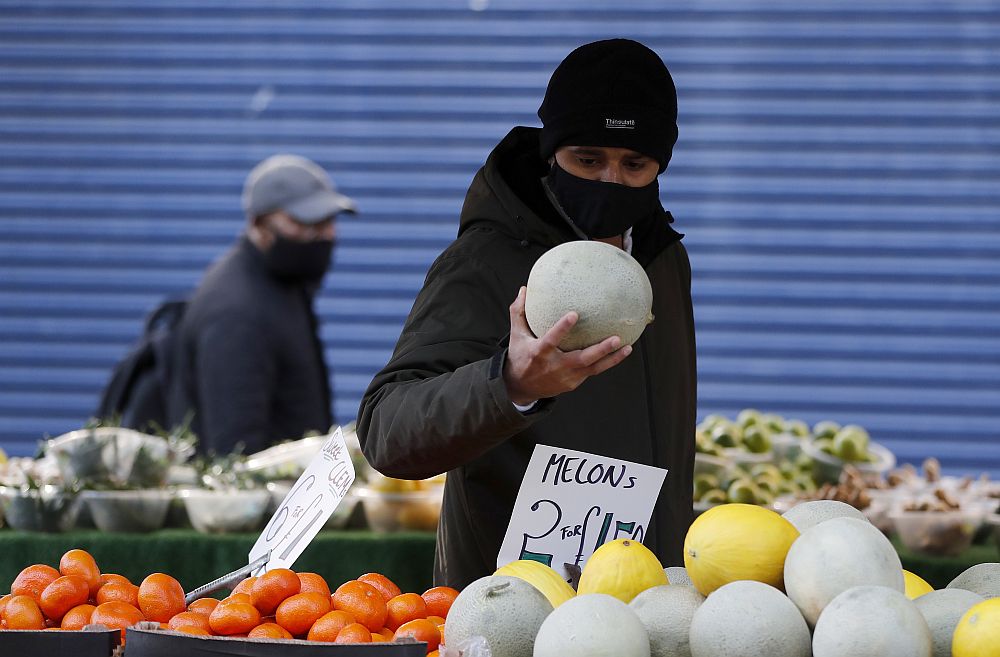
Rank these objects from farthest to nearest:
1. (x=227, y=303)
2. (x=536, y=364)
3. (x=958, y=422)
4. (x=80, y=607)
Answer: (x=958, y=422), (x=227, y=303), (x=80, y=607), (x=536, y=364)

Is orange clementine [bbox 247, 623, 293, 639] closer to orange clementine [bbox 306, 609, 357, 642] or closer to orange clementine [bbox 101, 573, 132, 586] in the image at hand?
orange clementine [bbox 306, 609, 357, 642]

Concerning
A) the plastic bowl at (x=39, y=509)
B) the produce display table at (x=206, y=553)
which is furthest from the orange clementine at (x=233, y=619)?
the plastic bowl at (x=39, y=509)

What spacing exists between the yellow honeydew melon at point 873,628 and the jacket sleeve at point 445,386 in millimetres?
603

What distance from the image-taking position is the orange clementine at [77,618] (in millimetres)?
1984

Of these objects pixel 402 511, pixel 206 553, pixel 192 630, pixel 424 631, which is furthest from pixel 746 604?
pixel 206 553

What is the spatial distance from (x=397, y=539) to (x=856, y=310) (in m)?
3.89

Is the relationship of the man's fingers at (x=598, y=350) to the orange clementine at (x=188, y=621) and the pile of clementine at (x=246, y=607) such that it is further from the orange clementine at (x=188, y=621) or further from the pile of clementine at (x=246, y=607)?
the orange clementine at (x=188, y=621)

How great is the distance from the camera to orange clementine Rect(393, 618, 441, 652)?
185cm

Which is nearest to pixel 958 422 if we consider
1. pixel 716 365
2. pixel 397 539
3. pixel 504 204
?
pixel 716 365

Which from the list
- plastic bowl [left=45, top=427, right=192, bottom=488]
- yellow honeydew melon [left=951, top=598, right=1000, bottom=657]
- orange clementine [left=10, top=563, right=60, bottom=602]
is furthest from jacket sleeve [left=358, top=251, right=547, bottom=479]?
plastic bowl [left=45, top=427, right=192, bottom=488]

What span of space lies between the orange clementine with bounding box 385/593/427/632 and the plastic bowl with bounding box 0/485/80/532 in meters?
2.48

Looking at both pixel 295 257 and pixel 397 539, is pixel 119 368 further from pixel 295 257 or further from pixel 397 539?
pixel 397 539

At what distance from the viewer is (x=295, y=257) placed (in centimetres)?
554

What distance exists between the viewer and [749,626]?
1520mm
